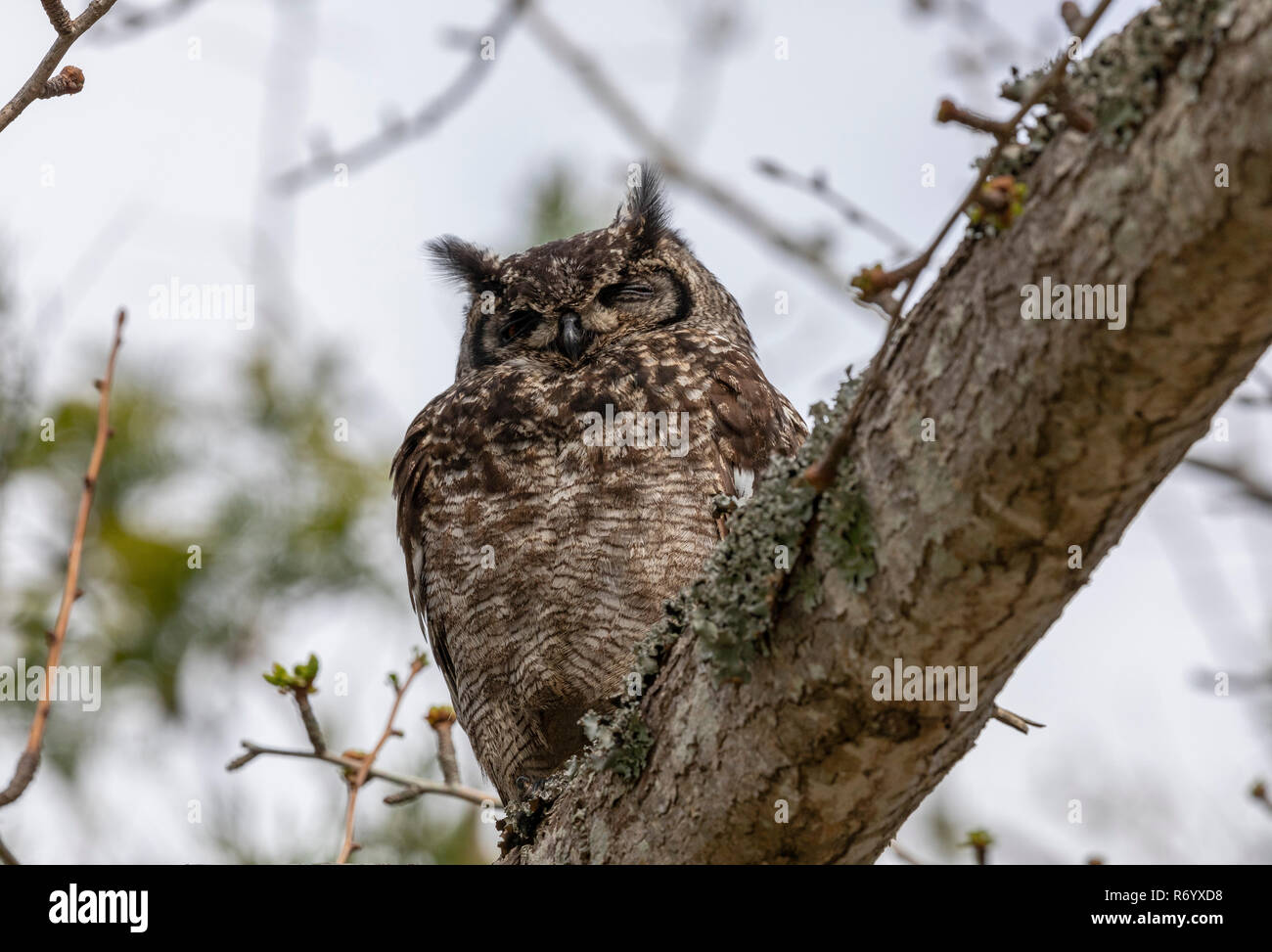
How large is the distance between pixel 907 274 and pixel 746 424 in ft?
6.62

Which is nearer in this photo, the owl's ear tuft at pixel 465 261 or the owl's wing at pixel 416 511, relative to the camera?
the owl's wing at pixel 416 511

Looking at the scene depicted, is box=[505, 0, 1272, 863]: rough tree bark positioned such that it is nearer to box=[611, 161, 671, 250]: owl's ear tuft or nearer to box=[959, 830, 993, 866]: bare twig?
box=[959, 830, 993, 866]: bare twig

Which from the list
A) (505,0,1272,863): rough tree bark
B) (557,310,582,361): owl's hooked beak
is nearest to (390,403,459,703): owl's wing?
(557,310,582,361): owl's hooked beak

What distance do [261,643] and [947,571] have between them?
5192 mm

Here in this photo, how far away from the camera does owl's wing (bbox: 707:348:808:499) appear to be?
143 inches

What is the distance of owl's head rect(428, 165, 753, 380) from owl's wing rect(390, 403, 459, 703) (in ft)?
1.65

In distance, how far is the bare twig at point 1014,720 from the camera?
246 cm

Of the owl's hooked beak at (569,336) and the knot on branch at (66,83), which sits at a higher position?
the owl's hooked beak at (569,336)

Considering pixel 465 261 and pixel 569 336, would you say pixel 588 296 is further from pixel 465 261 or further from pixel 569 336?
pixel 465 261

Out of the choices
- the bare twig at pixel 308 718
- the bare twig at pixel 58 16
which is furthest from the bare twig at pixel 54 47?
the bare twig at pixel 308 718

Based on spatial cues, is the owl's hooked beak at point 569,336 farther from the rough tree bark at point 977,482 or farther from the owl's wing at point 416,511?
the rough tree bark at point 977,482
